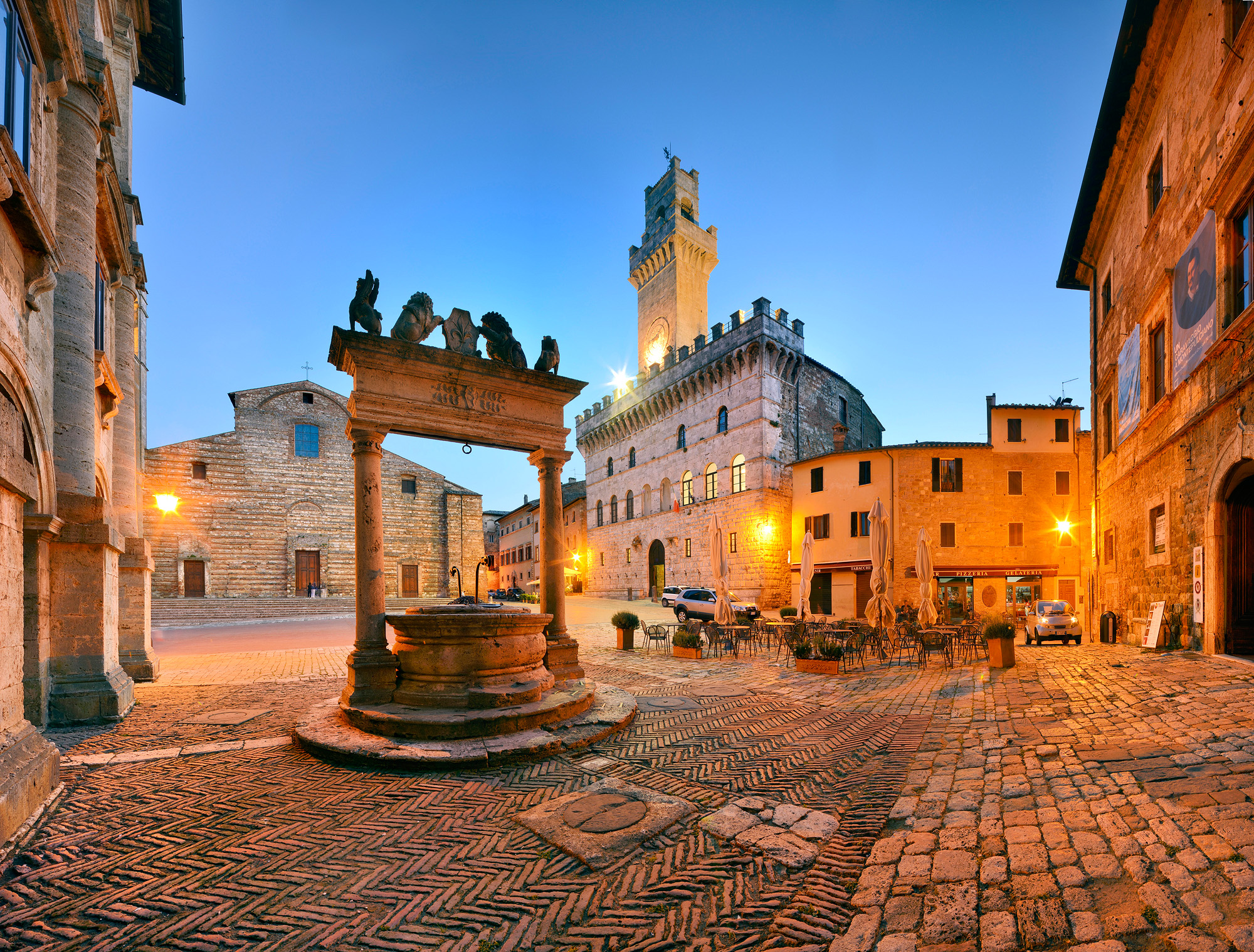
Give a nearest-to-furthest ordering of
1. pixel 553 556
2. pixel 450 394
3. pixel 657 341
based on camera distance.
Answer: pixel 450 394
pixel 553 556
pixel 657 341

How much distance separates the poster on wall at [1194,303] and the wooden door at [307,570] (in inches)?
1356

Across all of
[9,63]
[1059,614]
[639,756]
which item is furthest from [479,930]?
[1059,614]

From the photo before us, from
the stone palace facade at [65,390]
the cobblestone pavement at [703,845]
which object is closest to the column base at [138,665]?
the stone palace facade at [65,390]

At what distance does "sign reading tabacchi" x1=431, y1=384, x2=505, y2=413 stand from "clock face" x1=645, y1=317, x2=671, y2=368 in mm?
32457

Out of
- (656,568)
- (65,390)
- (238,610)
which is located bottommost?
(238,610)

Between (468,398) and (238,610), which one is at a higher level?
(468,398)

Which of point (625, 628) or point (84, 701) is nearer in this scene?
point (84, 701)

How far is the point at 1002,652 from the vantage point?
10.6 m

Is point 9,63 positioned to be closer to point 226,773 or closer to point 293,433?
point 226,773

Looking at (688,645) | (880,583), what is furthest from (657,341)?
(688,645)

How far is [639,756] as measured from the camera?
5.62 metres

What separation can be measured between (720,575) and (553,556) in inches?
333

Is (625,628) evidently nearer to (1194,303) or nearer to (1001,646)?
(1001,646)

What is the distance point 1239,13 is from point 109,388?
17.7m
